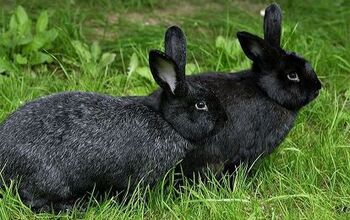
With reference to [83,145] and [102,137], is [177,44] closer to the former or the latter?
[102,137]

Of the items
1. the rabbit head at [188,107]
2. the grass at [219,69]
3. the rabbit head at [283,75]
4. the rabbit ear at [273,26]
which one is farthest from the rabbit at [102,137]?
the rabbit ear at [273,26]

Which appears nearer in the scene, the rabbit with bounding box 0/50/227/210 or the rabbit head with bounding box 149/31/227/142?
the rabbit with bounding box 0/50/227/210

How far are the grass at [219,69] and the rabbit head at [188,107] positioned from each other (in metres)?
0.33

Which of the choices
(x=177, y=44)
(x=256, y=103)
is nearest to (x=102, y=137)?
(x=177, y=44)

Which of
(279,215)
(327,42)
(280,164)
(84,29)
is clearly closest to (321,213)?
(279,215)

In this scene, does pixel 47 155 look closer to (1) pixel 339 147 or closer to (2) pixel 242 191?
(2) pixel 242 191

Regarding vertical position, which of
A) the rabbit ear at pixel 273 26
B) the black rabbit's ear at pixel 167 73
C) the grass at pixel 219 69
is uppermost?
the rabbit ear at pixel 273 26

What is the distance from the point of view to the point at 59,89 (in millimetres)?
6250

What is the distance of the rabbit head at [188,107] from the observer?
502 cm

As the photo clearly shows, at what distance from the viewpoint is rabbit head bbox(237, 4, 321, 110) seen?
5.37 meters

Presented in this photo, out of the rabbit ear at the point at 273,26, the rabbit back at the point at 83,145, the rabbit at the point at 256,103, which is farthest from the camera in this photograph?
the rabbit ear at the point at 273,26

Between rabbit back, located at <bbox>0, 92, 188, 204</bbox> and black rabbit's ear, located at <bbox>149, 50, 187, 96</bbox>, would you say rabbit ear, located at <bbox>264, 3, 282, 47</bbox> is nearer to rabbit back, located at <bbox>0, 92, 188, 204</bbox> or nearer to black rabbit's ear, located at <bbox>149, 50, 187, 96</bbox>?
black rabbit's ear, located at <bbox>149, 50, 187, 96</bbox>

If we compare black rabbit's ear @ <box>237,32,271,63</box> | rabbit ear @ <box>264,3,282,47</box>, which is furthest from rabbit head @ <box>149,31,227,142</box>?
rabbit ear @ <box>264,3,282,47</box>

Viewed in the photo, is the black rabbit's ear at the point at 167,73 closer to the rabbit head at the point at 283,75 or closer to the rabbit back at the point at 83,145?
the rabbit back at the point at 83,145
